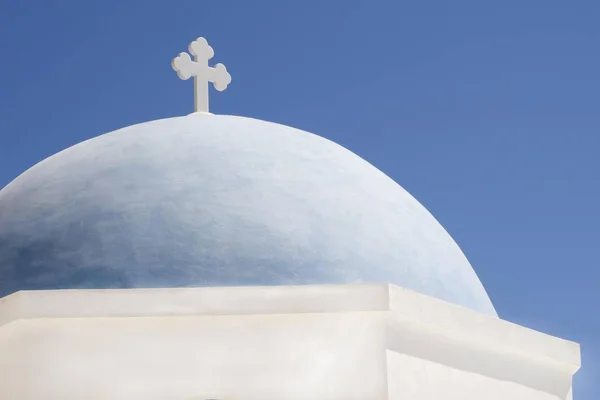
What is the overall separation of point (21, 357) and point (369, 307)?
193 cm

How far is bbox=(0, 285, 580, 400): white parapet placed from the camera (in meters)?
6.20

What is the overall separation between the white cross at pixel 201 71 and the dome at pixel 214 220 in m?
0.75

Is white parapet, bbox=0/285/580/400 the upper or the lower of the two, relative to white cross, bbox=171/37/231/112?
lower

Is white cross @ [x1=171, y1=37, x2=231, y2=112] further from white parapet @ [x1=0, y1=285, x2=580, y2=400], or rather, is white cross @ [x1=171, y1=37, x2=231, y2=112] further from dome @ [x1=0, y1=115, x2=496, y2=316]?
white parapet @ [x1=0, y1=285, x2=580, y2=400]

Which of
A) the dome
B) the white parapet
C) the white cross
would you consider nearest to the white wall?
the white parapet

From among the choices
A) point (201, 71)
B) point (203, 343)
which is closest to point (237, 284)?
point (203, 343)

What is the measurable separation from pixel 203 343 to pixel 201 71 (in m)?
2.91

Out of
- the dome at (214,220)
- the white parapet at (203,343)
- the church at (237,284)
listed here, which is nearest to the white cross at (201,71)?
the church at (237,284)

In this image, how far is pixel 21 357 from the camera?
630cm

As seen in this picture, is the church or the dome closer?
the church

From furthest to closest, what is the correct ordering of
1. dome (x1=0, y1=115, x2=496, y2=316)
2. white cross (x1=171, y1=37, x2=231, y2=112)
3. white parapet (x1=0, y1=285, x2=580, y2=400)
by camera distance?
white cross (x1=171, y1=37, x2=231, y2=112) < dome (x1=0, y1=115, x2=496, y2=316) < white parapet (x1=0, y1=285, x2=580, y2=400)

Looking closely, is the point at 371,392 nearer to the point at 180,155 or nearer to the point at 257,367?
the point at 257,367

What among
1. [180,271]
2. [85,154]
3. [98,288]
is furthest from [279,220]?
[85,154]

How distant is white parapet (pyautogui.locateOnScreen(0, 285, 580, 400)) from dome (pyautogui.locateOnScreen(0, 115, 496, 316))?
0.97 feet
